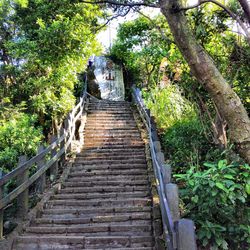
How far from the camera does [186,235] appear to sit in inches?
108

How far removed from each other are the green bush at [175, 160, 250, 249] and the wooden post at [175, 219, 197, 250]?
3.92ft

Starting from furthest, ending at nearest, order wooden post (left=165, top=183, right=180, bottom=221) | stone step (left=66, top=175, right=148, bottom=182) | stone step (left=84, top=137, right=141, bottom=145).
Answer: stone step (left=84, top=137, right=141, bottom=145)
stone step (left=66, top=175, right=148, bottom=182)
wooden post (left=165, top=183, right=180, bottom=221)

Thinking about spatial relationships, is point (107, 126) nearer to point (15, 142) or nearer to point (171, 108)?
point (171, 108)

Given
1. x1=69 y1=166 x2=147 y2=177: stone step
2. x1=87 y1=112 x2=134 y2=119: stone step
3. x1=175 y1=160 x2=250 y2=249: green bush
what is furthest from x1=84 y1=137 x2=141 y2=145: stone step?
x1=175 y1=160 x2=250 y2=249: green bush

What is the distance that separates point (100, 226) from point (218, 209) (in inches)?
78.5

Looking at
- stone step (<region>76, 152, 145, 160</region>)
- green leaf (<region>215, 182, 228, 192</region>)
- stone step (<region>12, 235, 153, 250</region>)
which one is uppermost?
stone step (<region>76, 152, 145, 160</region>)

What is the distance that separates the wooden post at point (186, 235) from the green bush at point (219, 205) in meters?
1.20

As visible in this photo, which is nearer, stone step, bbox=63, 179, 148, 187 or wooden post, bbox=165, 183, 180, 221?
wooden post, bbox=165, 183, 180, 221

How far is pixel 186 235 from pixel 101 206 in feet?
11.8

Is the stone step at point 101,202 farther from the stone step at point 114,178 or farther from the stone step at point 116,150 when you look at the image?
the stone step at point 116,150

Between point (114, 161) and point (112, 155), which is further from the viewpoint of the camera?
point (112, 155)

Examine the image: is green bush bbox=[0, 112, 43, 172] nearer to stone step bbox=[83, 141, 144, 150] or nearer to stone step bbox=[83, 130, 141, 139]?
stone step bbox=[83, 141, 144, 150]

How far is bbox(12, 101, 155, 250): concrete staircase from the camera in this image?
475cm

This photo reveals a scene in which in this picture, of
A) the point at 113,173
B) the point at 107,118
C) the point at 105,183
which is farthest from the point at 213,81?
the point at 107,118
